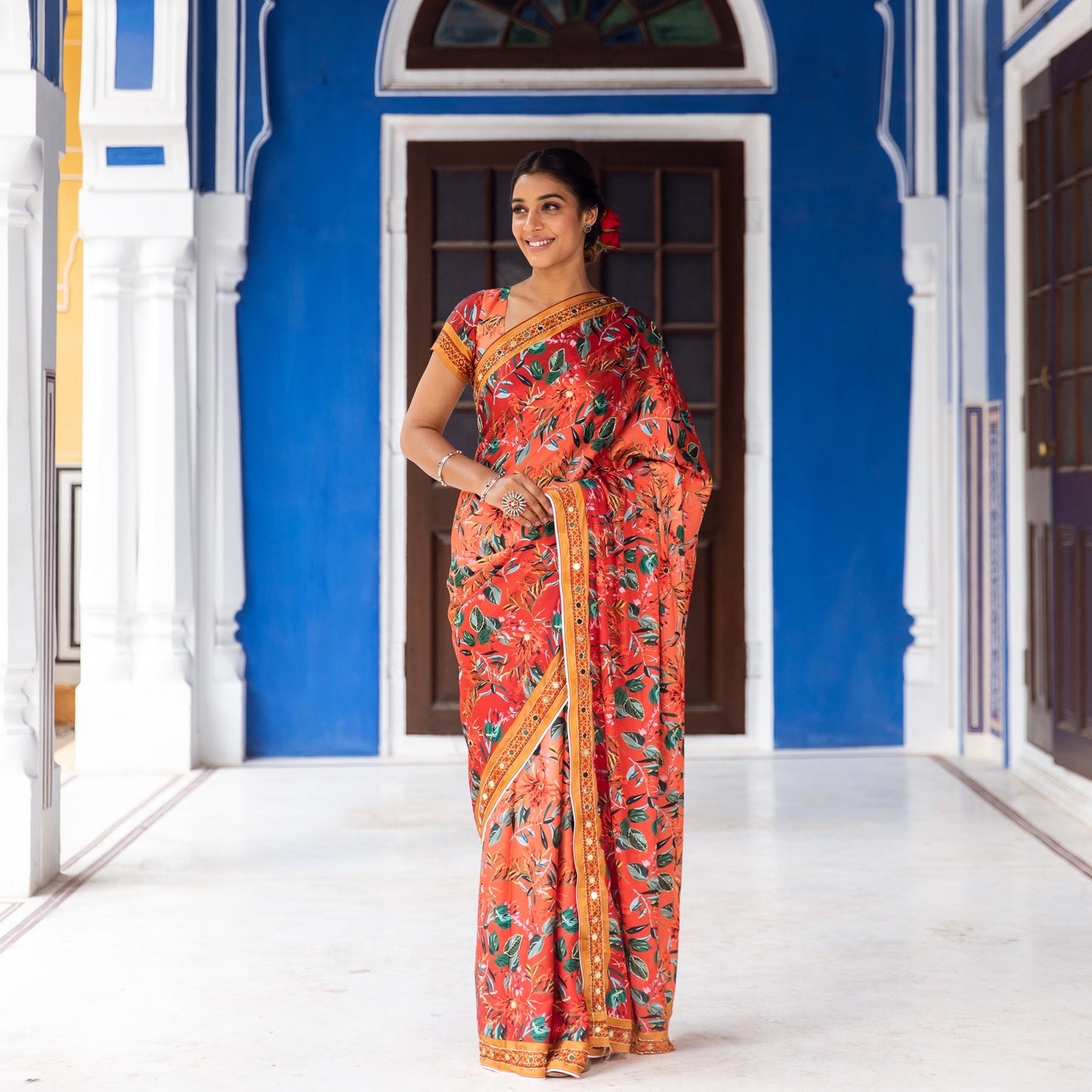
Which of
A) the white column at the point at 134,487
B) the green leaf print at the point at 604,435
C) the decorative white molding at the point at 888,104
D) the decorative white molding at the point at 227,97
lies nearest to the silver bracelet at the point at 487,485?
the green leaf print at the point at 604,435

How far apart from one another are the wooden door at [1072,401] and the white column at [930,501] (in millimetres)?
810

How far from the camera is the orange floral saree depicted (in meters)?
2.30

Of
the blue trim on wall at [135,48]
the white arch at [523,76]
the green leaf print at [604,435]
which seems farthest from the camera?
the white arch at [523,76]

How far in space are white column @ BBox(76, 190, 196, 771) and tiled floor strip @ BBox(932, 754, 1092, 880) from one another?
9.02ft

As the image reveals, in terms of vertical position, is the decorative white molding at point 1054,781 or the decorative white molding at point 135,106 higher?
the decorative white molding at point 135,106

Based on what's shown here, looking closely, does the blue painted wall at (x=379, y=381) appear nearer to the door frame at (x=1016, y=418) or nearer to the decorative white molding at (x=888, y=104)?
the decorative white molding at (x=888, y=104)

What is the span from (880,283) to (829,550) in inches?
41.3

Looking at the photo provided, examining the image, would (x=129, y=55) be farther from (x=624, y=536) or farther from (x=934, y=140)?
(x=624, y=536)

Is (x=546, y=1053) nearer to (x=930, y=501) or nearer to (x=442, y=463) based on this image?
(x=442, y=463)

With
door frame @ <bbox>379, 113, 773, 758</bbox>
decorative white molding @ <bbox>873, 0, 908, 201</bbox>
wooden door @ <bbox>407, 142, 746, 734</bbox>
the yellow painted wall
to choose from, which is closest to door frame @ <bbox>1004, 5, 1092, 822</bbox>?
decorative white molding @ <bbox>873, 0, 908, 201</bbox>

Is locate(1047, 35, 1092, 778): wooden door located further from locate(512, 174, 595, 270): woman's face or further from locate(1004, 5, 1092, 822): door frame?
locate(512, 174, 595, 270): woman's face

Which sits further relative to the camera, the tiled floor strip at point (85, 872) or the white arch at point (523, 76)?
the white arch at point (523, 76)

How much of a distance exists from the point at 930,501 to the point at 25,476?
339cm

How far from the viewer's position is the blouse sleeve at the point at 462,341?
246cm
